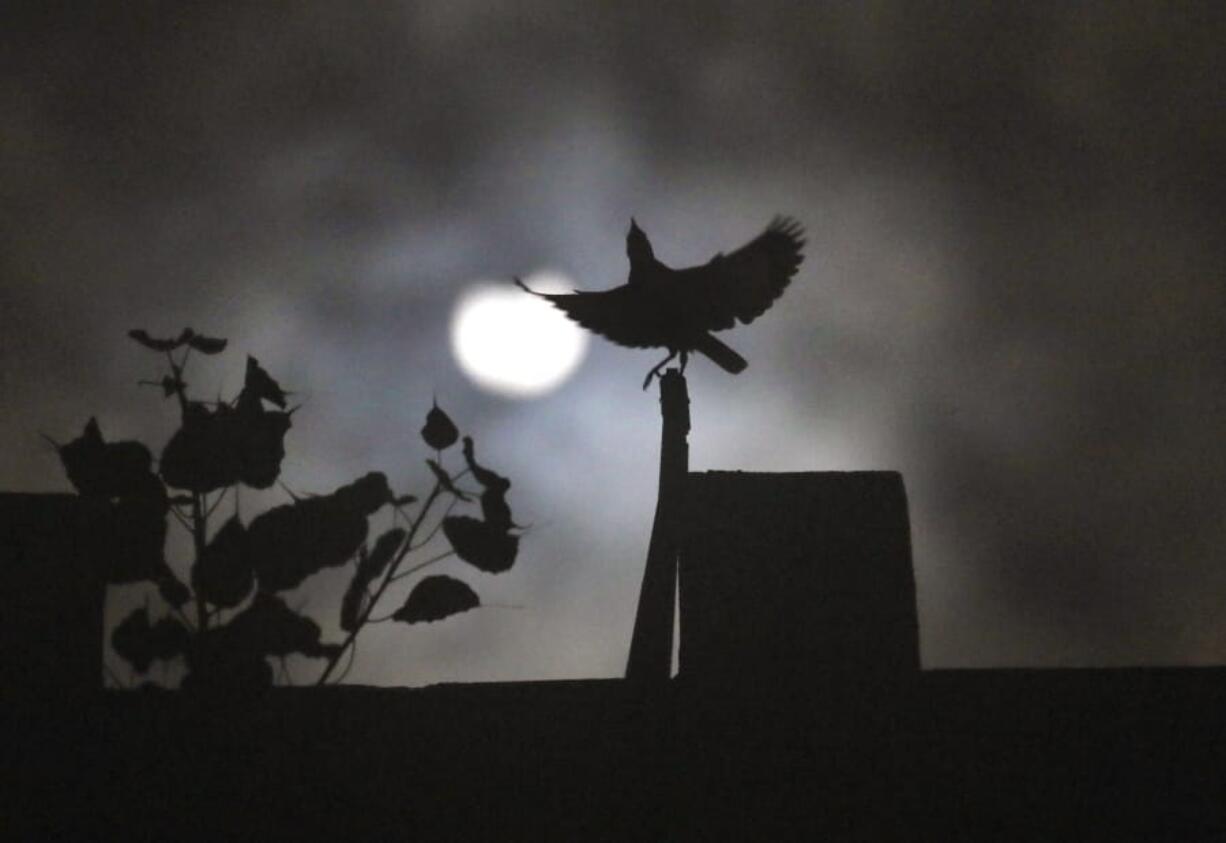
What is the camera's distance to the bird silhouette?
12.5ft

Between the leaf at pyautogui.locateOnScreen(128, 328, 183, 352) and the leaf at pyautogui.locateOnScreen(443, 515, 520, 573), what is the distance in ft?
2.54

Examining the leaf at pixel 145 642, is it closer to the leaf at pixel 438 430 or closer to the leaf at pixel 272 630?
the leaf at pixel 272 630

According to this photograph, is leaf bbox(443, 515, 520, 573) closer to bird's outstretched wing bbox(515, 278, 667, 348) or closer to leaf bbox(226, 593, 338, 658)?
leaf bbox(226, 593, 338, 658)

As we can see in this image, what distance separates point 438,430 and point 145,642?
837 millimetres

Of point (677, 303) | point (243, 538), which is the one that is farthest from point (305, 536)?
point (677, 303)

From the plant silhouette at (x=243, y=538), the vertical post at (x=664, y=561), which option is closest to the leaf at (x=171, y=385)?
the plant silhouette at (x=243, y=538)

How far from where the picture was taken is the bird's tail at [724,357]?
4094 mm

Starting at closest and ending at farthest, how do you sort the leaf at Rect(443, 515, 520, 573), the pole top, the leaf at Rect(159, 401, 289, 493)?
the leaf at Rect(159, 401, 289, 493)
the leaf at Rect(443, 515, 520, 573)
the pole top

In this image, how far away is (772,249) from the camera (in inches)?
187

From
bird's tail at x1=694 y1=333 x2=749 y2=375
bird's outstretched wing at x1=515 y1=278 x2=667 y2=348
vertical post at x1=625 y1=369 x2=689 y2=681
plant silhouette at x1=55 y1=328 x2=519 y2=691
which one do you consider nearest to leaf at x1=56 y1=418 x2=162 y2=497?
plant silhouette at x1=55 y1=328 x2=519 y2=691

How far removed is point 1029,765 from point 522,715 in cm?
111

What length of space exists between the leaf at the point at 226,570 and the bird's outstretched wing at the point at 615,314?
5.52 feet

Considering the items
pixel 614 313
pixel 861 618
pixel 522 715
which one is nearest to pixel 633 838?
pixel 522 715

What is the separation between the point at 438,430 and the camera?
9.73ft
